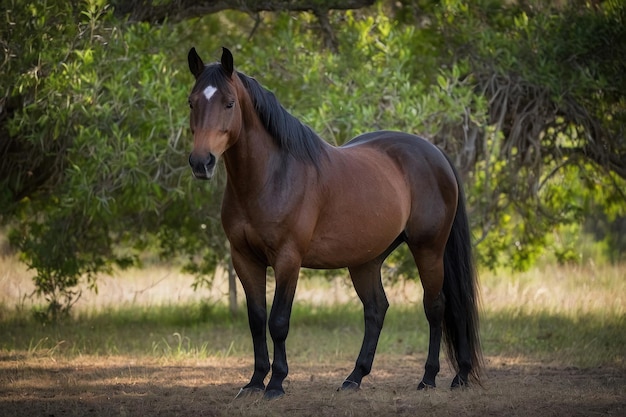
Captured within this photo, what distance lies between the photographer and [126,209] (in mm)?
9555

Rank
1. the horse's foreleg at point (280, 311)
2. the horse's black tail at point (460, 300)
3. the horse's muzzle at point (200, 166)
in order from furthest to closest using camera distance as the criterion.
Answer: the horse's black tail at point (460, 300) < the horse's foreleg at point (280, 311) < the horse's muzzle at point (200, 166)

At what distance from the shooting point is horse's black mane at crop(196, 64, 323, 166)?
5242 mm

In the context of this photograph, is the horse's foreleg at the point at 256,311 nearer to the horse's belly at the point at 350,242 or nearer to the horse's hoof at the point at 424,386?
the horse's belly at the point at 350,242

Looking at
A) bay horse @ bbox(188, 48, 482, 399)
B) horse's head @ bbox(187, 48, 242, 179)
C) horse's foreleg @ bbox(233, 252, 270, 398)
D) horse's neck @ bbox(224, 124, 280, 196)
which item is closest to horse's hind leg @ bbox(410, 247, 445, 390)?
bay horse @ bbox(188, 48, 482, 399)

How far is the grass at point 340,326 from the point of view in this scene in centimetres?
788

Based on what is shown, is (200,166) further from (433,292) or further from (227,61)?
(433,292)

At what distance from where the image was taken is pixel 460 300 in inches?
246

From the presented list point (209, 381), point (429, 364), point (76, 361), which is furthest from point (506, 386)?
point (76, 361)

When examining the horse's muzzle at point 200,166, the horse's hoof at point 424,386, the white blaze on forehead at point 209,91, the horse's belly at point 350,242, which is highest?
the white blaze on forehead at point 209,91

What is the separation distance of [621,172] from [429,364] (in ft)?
16.5

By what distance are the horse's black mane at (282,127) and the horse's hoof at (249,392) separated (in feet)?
5.01

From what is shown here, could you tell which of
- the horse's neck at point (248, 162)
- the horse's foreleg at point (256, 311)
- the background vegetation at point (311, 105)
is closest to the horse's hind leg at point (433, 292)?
the horse's foreleg at point (256, 311)

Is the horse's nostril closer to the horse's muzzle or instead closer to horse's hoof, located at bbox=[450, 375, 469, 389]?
the horse's muzzle

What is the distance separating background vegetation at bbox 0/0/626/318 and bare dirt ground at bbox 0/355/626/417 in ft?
6.57
